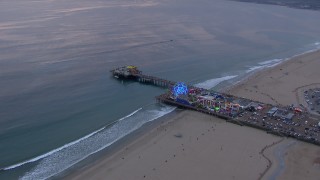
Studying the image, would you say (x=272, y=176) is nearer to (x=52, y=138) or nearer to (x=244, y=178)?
(x=244, y=178)

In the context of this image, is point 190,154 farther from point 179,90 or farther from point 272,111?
point 179,90

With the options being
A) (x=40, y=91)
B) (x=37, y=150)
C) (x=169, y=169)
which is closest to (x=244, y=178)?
(x=169, y=169)

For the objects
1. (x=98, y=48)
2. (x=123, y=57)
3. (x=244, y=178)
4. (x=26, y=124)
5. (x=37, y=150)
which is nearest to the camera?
(x=244, y=178)

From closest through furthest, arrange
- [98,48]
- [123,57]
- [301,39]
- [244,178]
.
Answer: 1. [244,178]
2. [123,57]
3. [98,48]
4. [301,39]

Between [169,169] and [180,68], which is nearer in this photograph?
Answer: [169,169]

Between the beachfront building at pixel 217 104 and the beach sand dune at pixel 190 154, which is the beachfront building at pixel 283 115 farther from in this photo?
the beachfront building at pixel 217 104
